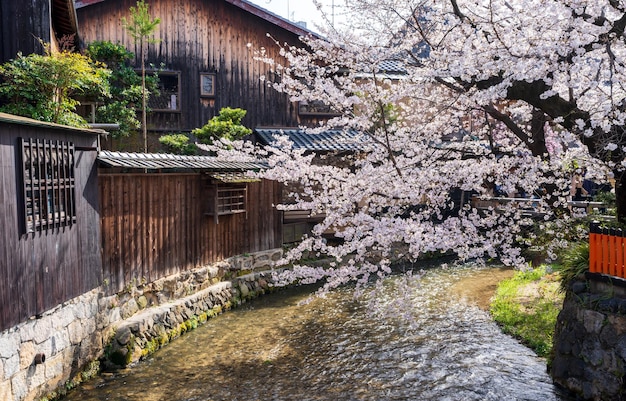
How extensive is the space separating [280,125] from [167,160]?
9.90 meters

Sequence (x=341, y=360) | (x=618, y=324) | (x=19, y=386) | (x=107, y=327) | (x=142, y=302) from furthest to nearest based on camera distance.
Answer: (x=142, y=302) < (x=341, y=360) < (x=107, y=327) < (x=618, y=324) < (x=19, y=386)

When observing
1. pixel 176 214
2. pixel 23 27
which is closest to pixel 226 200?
pixel 176 214

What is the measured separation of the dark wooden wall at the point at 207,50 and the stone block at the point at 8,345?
43.0 feet

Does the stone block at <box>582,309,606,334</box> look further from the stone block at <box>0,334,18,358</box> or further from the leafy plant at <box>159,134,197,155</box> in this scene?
the leafy plant at <box>159,134,197,155</box>

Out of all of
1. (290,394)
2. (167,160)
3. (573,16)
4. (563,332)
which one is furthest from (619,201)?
(167,160)

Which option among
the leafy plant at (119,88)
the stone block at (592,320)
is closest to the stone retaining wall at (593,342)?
the stone block at (592,320)

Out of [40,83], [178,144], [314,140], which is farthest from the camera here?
[314,140]

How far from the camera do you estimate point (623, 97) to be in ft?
30.2

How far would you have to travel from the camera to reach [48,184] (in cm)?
895

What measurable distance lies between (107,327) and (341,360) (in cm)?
488

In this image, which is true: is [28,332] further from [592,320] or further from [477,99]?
[592,320]

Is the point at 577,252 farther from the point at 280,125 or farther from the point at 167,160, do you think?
the point at 280,125

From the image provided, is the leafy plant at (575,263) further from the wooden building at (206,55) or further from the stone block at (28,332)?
the wooden building at (206,55)

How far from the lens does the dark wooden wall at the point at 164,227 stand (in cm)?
1140
